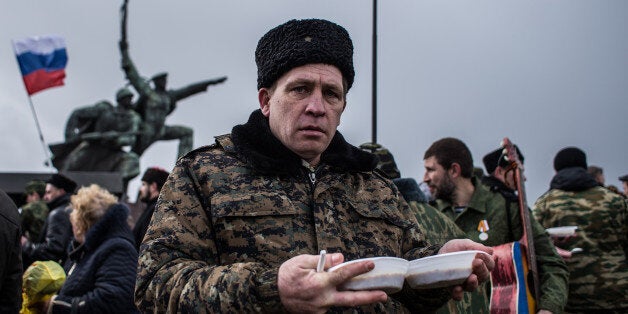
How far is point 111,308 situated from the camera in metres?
4.09

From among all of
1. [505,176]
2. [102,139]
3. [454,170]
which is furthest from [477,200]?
[102,139]

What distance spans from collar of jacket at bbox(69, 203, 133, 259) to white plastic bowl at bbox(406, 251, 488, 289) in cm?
318

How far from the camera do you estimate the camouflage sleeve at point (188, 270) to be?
1.64 m

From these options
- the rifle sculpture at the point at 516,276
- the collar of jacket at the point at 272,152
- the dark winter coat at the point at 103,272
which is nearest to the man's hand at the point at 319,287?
the collar of jacket at the point at 272,152

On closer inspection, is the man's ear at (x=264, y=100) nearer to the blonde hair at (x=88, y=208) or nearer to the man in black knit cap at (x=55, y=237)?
the blonde hair at (x=88, y=208)

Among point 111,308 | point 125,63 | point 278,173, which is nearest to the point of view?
point 278,173

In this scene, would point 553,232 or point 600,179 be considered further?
point 600,179

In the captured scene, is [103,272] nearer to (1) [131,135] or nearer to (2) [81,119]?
(1) [131,135]

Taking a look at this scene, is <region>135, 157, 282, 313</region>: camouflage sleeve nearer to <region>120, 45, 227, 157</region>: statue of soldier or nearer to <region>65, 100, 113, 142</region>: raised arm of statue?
<region>65, 100, 113, 142</region>: raised arm of statue

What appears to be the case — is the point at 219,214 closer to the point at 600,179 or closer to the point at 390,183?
the point at 390,183

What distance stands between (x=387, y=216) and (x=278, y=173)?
44cm

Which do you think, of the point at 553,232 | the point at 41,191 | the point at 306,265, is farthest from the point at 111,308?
the point at 41,191

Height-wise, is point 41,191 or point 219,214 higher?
point 219,214

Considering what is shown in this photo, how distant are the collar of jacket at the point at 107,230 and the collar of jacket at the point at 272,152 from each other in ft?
8.21
